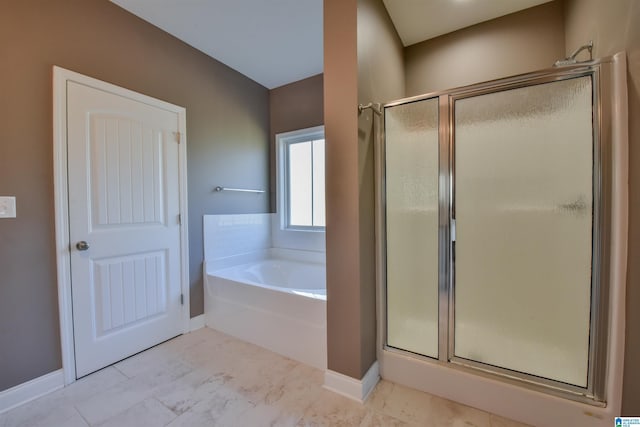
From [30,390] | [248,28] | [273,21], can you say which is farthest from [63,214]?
[273,21]

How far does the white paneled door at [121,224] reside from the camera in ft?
5.52

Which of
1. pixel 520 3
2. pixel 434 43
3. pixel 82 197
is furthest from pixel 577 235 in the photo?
pixel 82 197

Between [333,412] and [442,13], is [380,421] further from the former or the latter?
[442,13]

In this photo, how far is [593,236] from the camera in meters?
1.19

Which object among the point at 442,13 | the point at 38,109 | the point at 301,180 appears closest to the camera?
the point at 38,109

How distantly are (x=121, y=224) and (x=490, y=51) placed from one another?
3.10 m

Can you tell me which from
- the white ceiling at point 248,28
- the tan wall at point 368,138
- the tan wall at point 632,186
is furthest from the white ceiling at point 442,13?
the tan wall at point 632,186

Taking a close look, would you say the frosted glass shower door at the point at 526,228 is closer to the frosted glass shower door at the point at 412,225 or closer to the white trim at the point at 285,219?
the frosted glass shower door at the point at 412,225

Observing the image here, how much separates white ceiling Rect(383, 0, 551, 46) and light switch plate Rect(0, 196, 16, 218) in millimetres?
2621

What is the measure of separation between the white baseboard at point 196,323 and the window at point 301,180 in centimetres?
131

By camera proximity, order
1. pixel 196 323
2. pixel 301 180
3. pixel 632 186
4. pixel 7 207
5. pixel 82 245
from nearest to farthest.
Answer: pixel 632 186, pixel 7 207, pixel 82 245, pixel 196 323, pixel 301 180

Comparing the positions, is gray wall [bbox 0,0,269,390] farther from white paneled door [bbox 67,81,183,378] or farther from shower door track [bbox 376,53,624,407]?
shower door track [bbox 376,53,624,407]

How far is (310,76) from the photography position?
2.85 metres

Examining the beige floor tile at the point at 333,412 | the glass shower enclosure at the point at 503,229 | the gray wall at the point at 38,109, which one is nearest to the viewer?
the glass shower enclosure at the point at 503,229
